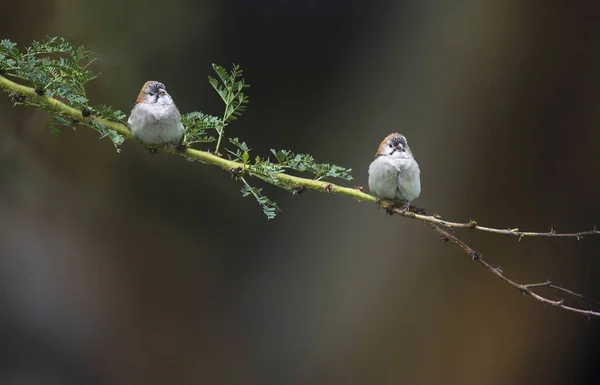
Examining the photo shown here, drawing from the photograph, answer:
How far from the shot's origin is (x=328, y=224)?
8.59ft

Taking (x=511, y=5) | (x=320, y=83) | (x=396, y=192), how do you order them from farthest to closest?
(x=320, y=83), (x=511, y=5), (x=396, y=192)

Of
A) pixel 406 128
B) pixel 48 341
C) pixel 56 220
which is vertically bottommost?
pixel 48 341

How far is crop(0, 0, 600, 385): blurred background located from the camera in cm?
243

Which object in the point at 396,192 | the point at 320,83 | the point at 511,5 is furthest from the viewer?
the point at 320,83

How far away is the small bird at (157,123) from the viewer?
163cm

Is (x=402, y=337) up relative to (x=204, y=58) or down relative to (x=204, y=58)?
down

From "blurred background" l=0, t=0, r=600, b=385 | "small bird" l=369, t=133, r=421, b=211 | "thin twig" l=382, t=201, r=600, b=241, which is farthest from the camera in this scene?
"blurred background" l=0, t=0, r=600, b=385

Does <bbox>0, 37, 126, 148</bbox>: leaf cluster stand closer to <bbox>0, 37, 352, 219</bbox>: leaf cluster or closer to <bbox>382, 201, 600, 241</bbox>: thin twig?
<bbox>0, 37, 352, 219</bbox>: leaf cluster

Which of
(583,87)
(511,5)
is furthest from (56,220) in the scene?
(583,87)

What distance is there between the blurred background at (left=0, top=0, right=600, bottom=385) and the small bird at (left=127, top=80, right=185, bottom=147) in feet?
2.68

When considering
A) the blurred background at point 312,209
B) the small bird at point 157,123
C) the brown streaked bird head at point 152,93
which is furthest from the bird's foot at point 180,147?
the blurred background at point 312,209

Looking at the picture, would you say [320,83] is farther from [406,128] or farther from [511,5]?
[511,5]

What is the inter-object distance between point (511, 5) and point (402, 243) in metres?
1.10

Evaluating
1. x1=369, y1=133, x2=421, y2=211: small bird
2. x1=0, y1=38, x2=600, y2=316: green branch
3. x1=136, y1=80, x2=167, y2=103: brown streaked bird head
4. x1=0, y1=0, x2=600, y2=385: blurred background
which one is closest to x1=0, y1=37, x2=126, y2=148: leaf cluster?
x1=0, y1=38, x2=600, y2=316: green branch
